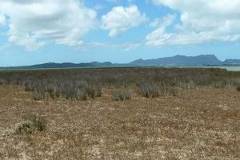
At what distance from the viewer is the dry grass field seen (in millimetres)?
13914


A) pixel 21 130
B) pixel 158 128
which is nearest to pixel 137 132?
pixel 158 128

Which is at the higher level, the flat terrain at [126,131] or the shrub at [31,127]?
the shrub at [31,127]

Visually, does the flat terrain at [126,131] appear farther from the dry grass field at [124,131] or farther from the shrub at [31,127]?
the shrub at [31,127]

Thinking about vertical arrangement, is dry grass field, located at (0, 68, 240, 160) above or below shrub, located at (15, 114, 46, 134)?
below

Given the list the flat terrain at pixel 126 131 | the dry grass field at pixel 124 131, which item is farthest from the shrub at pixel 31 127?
the flat terrain at pixel 126 131

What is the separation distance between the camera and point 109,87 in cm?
4203

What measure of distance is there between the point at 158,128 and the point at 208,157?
4.96 meters

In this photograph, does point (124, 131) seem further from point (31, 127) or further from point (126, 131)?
point (31, 127)

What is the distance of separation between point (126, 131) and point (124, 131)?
0.24 ft

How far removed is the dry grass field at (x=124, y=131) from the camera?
1391 centimetres

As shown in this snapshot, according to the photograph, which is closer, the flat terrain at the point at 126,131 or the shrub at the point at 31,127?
the flat terrain at the point at 126,131

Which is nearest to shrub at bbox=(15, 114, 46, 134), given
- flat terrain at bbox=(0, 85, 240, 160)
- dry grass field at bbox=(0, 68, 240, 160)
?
dry grass field at bbox=(0, 68, 240, 160)

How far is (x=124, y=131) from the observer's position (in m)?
17.7

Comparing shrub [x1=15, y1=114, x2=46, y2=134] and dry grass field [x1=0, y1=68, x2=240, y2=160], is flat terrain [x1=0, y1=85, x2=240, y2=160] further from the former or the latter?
shrub [x1=15, y1=114, x2=46, y2=134]
